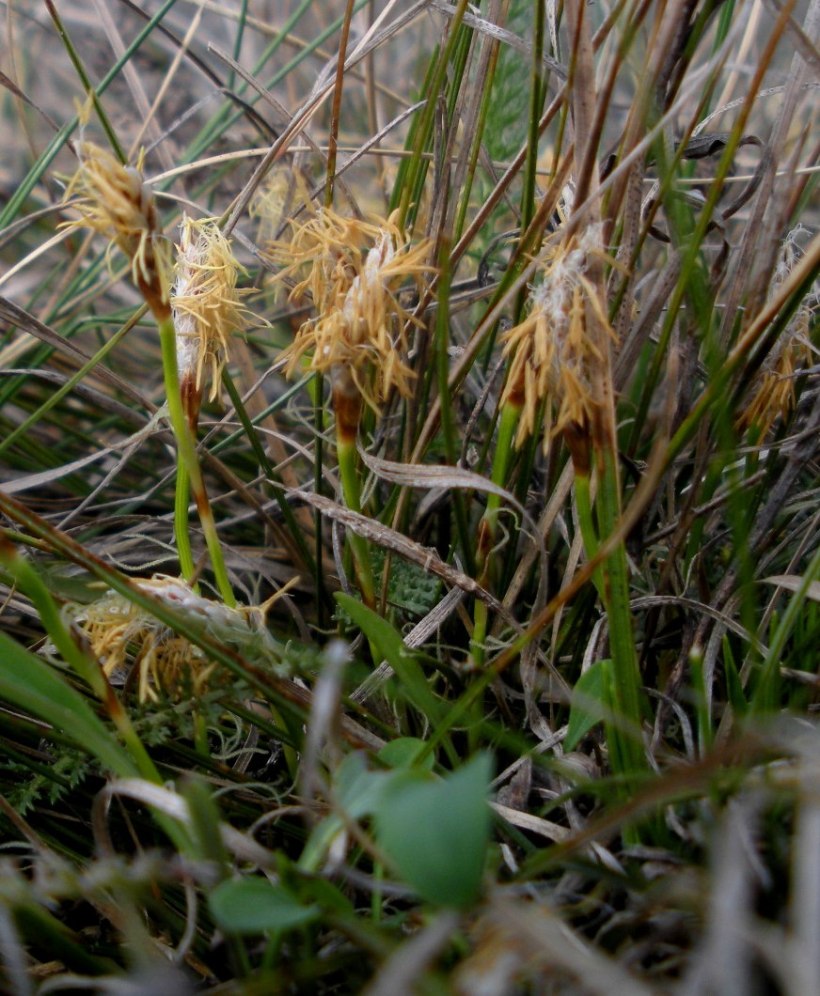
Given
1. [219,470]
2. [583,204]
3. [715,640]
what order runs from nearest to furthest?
[583,204]
[715,640]
[219,470]

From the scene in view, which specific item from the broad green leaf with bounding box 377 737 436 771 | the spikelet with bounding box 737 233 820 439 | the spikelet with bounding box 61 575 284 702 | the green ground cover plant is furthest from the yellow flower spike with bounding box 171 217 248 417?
the spikelet with bounding box 737 233 820 439

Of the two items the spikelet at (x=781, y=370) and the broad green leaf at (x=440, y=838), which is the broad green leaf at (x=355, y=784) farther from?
the spikelet at (x=781, y=370)

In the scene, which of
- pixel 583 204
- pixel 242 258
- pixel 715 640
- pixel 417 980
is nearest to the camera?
pixel 417 980

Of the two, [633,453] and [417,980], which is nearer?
[417,980]

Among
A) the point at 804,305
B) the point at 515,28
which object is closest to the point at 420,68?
the point at 515,28

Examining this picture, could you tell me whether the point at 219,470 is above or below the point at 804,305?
below

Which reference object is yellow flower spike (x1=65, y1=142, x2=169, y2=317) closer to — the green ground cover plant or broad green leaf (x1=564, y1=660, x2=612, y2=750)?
the green ground cover plant

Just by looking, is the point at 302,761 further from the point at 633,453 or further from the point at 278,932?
the point at 633,453

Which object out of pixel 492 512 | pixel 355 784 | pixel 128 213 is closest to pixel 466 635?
pixel 492 512
